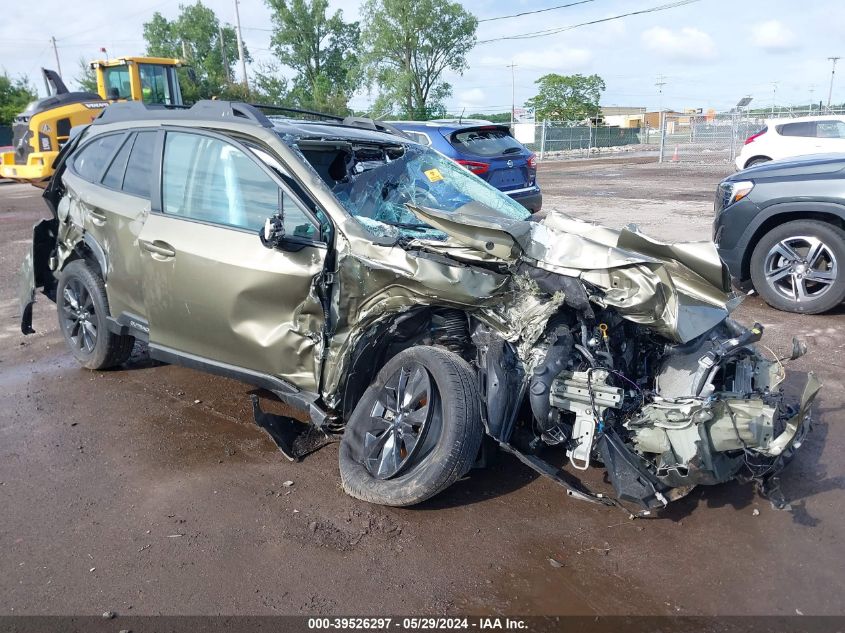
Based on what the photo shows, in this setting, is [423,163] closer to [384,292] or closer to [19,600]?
[384,292]

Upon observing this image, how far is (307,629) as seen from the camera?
102 inches

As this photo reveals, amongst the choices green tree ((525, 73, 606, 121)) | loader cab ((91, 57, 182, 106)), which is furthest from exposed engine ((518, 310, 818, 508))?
green tree ((525, 73, 606, 121))

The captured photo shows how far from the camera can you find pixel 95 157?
16.5 feet

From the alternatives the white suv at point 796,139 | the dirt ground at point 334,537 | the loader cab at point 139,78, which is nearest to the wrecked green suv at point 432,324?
the dirt ground at point 334,537

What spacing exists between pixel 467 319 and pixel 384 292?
46 centimetres

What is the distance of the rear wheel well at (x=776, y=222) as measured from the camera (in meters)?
5.98

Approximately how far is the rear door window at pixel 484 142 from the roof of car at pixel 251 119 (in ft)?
16.6

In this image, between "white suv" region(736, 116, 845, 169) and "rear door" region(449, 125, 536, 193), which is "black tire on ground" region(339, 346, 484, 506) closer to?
"rear door" region(449, 125, 536, 193)

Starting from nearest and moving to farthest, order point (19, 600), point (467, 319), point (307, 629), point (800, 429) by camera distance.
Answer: point (307, 629) < point (19, 600) < point (800, 429) < point (467, 319)

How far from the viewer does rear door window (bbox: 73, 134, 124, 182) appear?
4887 millimetres

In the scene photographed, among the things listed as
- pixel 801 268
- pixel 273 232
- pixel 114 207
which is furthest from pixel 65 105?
pixel 801 268

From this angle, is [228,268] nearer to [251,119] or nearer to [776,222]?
→ [251,119]

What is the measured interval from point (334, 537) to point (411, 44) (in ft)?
190

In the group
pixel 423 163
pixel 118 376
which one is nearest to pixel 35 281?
pixel 118 376
